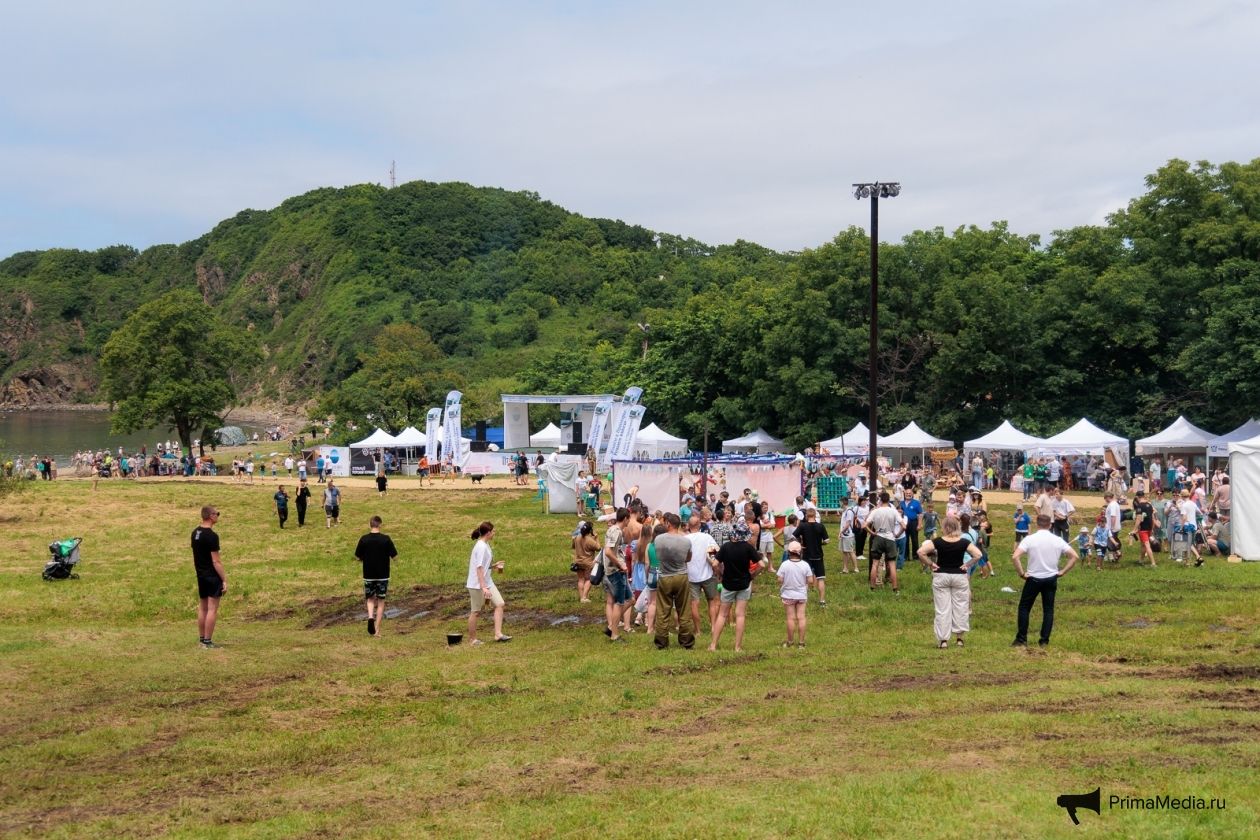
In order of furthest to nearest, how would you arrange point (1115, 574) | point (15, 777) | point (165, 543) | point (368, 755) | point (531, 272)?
1. point (531, 272)
2. point (165, 543)
3. point (1115, 574)
4. point (368, 755)
5. point (15, 777)

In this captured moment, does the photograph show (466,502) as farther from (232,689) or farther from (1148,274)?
(1148,274)

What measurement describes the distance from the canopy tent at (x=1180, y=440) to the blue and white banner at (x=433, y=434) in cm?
2998

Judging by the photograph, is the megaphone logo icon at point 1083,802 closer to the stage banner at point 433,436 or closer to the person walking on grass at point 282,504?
the person walking on grass at point 282,504

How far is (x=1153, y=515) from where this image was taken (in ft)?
74.9

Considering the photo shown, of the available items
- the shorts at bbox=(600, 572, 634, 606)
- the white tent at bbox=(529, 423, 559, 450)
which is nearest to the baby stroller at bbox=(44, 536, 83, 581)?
the shorts at bbox=(600, 572, 634, 606)

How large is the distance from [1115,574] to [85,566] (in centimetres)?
2017

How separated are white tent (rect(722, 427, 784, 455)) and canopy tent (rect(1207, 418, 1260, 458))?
1993 cm

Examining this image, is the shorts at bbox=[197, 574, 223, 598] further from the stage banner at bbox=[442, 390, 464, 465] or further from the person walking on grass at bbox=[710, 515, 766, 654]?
the stage banner at bbox=[442, 390, 464, 465]

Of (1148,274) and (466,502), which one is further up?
(1148,274)

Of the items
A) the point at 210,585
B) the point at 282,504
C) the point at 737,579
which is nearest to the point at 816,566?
the point at 737,579

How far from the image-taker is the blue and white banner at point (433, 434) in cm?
5275

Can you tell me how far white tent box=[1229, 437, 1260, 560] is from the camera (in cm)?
2197

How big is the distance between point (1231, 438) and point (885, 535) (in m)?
26.8

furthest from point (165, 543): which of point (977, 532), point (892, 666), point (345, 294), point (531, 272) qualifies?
point (345, 294)
